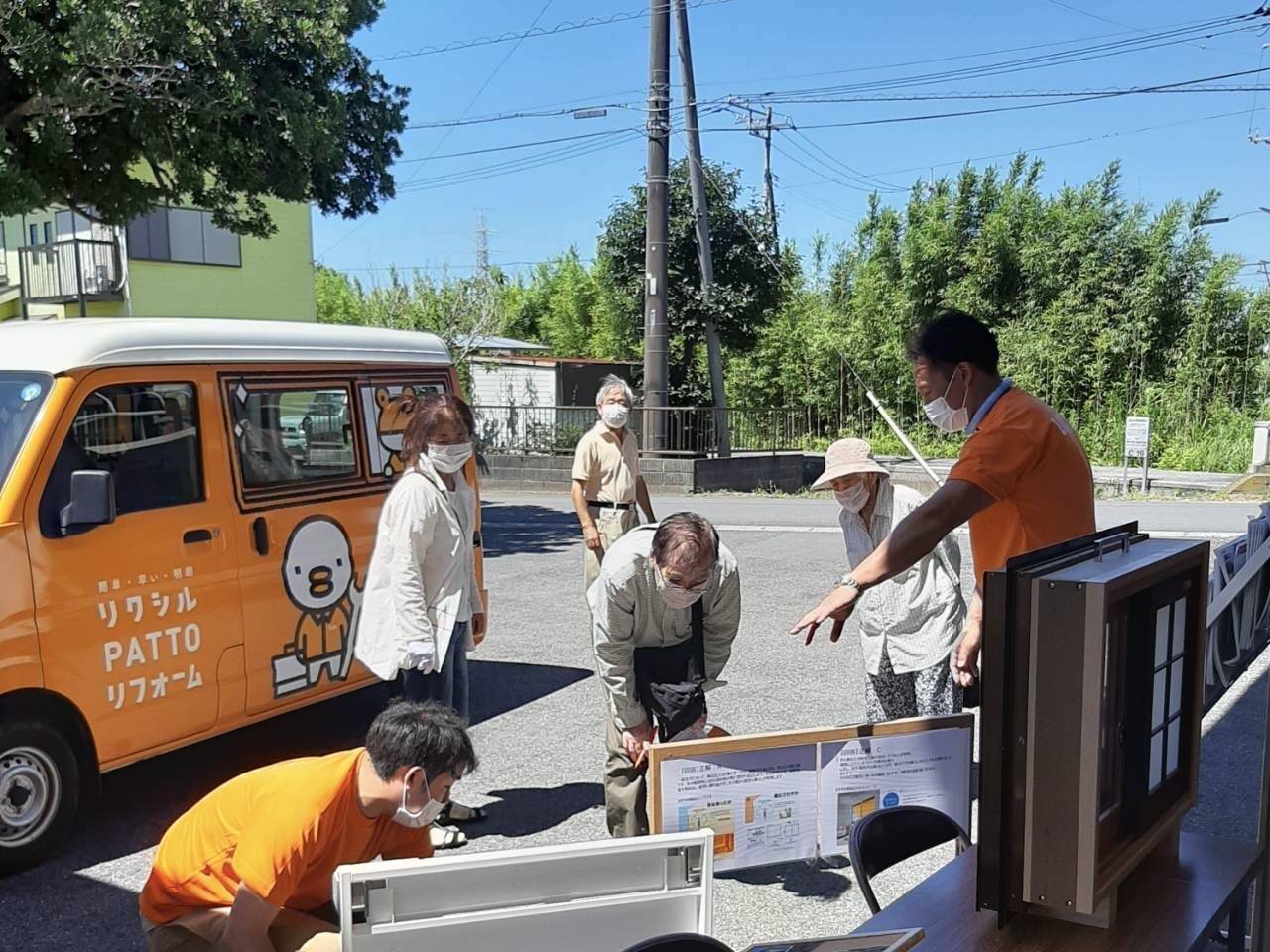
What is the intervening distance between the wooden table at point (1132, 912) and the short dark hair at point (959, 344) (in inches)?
57.1

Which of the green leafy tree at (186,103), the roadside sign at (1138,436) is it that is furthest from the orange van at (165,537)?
the roadside sign at (1138,436)

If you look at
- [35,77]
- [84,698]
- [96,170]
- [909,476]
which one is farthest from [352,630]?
[909,476]

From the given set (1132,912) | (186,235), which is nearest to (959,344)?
(1132,912)

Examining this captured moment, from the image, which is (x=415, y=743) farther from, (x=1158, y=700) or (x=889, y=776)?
(x=1158, y=700)

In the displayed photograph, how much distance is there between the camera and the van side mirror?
404cm

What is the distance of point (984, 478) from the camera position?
3018 millimetres

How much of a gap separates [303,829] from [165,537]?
2269mm

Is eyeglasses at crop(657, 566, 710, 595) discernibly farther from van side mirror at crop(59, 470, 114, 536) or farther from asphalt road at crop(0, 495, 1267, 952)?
van side mirror at crop(59, 470, 114, 536)

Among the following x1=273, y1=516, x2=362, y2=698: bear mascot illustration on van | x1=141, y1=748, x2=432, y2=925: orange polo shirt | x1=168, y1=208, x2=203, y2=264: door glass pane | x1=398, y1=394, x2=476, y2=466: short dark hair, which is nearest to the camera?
x1=141, y1=748, x2=432, y2=925: orange polo shirt

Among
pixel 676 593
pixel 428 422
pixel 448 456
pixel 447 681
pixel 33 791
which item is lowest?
pixel 33 791

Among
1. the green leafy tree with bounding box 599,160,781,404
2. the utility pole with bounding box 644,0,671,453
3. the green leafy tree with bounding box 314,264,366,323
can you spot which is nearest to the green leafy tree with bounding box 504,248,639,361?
the green leafy tree with bounding box 314,264,366,323

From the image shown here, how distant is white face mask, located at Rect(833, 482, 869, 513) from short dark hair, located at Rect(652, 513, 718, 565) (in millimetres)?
990

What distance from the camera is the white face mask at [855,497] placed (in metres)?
4.21

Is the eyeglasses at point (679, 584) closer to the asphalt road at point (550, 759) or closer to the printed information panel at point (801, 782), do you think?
the printed information panel at point (801, 782)
